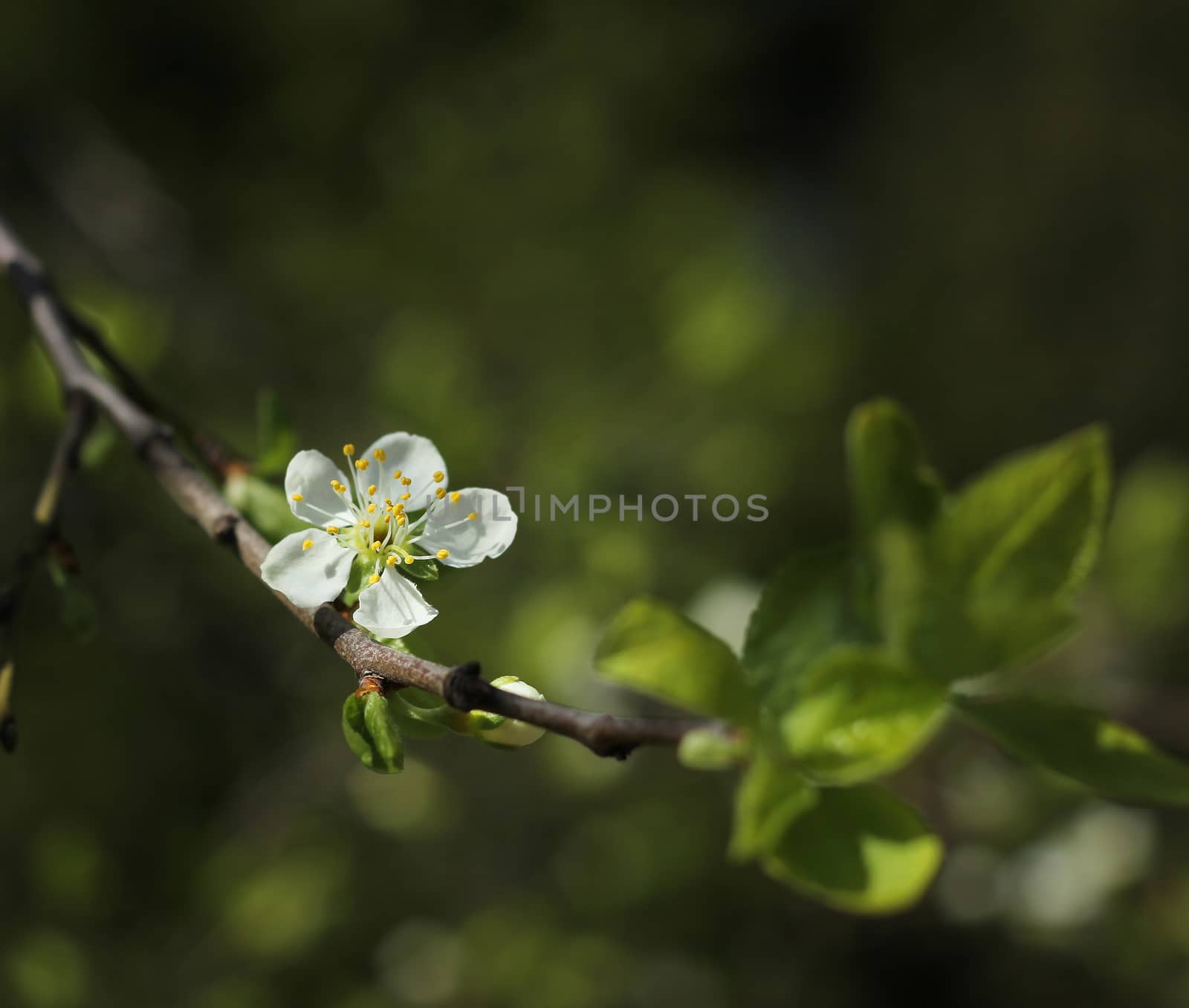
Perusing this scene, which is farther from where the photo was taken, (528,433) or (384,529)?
(528,433)

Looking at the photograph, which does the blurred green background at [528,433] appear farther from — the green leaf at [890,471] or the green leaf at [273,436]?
the green leaf at [890,471]

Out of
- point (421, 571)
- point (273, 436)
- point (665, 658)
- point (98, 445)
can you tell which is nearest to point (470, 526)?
point (421, 571)

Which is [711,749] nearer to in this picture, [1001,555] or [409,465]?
[1001,555]

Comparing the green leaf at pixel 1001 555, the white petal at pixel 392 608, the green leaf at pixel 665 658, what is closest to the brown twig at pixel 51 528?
the white petal at pixel 392 608

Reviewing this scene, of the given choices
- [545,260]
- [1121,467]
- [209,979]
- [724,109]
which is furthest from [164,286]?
[1121,467]

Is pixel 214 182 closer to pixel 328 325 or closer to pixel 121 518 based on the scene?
pixel 328 325
